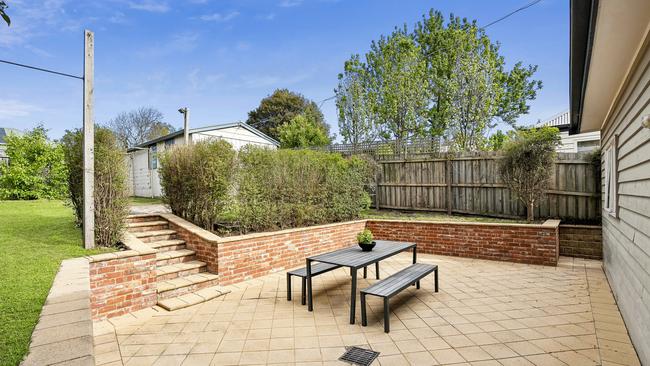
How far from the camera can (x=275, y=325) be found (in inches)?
136

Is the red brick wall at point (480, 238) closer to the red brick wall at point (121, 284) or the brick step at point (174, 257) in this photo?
the brick step at point (174, 257)

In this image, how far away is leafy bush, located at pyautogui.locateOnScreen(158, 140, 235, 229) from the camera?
18.4 feet

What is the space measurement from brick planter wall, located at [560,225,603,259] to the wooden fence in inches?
17.7

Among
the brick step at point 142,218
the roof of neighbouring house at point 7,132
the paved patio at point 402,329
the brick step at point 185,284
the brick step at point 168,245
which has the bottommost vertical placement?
the paved patio at point 402,329

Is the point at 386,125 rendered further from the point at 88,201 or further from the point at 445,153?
the point at 88,201

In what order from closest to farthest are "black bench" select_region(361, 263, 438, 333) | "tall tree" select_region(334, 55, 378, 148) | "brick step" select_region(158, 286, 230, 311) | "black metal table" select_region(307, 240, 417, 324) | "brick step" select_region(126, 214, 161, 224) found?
"black bench" select_region(361, 263, 438, 333) → "black metal table" select_region(307, 240, 417, 324) → "brick step" select_region(158, 286, 230, 311) → "brick step" select_region(126, 214, 161, 224) → "tall tree" select_region(334, 55, 378, 148)

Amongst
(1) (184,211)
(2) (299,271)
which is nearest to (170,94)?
(1) (184,211)

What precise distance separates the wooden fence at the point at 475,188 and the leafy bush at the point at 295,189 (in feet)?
5.67

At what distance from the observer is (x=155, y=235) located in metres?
5.30

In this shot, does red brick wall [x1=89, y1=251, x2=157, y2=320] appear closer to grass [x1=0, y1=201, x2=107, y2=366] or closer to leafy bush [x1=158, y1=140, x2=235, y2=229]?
grass [x1=0, y1=201, x2=107, y2=366]

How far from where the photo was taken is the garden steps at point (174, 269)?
418cm

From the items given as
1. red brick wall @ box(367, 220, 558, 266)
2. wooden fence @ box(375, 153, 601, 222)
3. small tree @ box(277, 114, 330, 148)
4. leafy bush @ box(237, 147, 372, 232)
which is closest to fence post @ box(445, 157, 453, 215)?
wooden fence @ box(375, 153, 601, 222)

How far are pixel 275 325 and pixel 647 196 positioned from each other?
11.4 feet

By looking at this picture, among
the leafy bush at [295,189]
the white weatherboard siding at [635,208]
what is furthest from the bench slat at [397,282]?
the leafy bush at [295,189]
